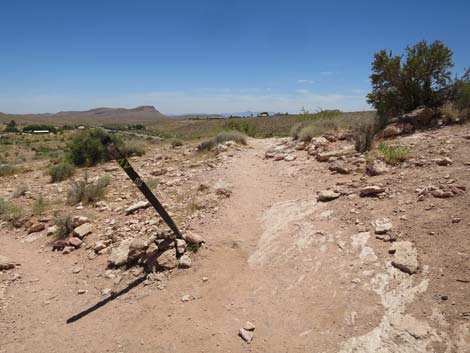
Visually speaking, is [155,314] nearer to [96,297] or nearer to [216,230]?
[96,297]

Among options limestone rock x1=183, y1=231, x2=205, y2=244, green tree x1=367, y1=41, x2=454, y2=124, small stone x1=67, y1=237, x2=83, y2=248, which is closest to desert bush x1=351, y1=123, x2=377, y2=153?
green tree x1=367, y1=41, x2=454, y2=124

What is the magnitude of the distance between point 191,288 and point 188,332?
671 millimetres

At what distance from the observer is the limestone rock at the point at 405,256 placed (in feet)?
10.0

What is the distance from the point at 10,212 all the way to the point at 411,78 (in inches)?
449

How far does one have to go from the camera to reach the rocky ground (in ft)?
9.09

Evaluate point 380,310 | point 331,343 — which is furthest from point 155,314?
point 380,310

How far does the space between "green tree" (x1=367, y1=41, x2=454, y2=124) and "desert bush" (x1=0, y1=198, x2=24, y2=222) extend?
998 centimetres

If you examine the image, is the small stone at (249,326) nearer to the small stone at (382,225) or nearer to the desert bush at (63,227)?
the small stone at (382,225)

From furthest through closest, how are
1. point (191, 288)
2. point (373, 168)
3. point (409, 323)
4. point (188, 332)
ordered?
point (373, 168), point (191, 288), point (188, 332), point (409, 323)

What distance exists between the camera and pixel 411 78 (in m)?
8.40

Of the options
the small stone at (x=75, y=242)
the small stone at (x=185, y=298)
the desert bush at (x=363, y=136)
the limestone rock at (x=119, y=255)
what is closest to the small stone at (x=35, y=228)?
the small stone at (x=75, y=242)

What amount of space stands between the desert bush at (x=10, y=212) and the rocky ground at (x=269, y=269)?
347 millimetres

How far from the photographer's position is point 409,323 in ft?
8.36

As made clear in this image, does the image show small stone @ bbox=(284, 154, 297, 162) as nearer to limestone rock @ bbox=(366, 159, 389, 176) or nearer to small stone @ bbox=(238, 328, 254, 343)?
limestone rock @ bbox=(366, 159, 389, 176)
